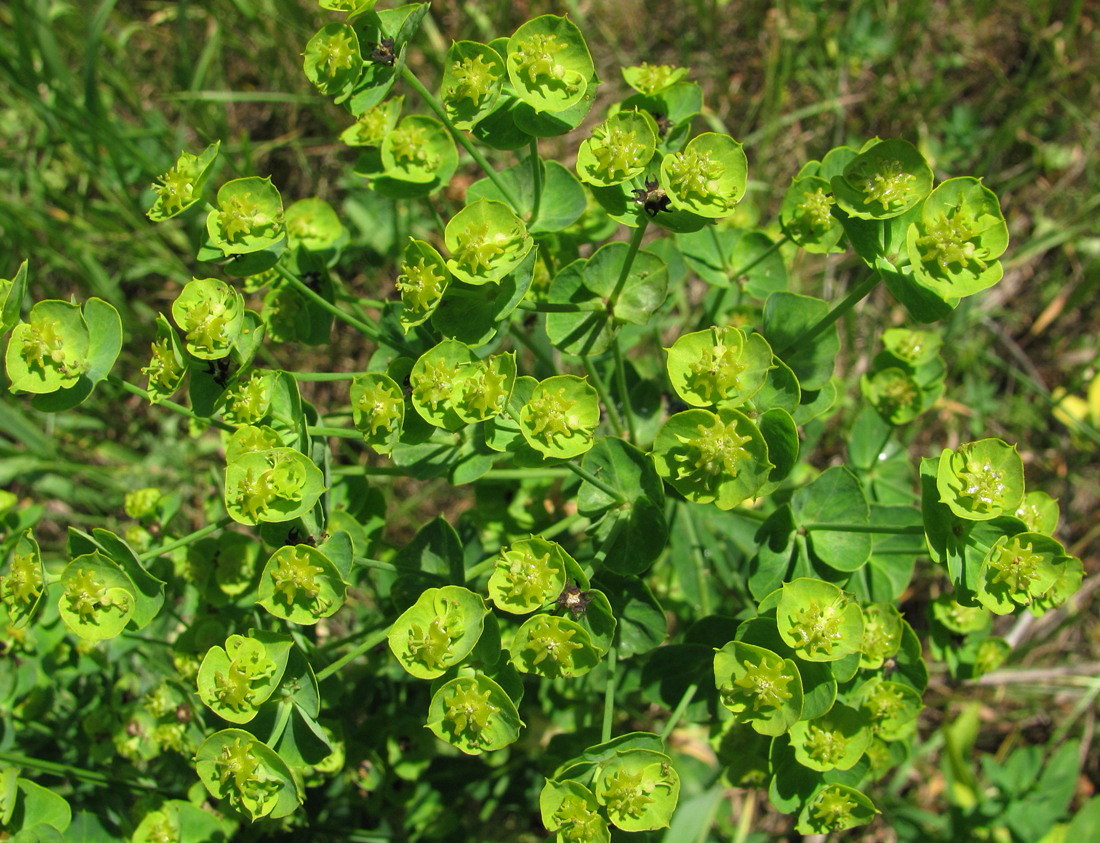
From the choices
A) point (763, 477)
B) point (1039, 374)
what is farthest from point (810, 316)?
point (1039, 374)

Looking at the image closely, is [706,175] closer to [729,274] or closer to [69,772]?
[729,274]

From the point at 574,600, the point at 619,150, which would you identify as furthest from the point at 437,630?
the point at 619,150

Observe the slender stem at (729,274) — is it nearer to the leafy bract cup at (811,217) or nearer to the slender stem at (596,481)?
the leafy bract cup at (811,217)

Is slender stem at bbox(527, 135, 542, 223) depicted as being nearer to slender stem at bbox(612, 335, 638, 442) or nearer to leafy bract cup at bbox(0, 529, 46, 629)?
slender stem at bbox(612, 335, 638, 442)

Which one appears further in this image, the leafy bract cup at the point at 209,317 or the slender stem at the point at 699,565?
the slender stem at the point at 699,565

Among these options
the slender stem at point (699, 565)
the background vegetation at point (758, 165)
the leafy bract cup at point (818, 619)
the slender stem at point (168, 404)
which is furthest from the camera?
the background vegetation at point (758, 165)

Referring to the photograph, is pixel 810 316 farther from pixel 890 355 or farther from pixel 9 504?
pixel 9 504

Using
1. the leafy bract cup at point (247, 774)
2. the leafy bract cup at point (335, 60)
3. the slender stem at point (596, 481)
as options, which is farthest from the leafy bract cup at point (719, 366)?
the leafy bract cup at point (247, 774)
